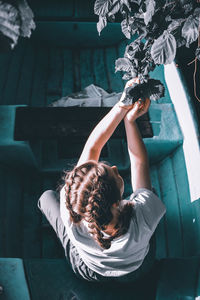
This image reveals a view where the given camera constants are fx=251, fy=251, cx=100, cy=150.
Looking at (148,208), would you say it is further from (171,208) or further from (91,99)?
(91,99)

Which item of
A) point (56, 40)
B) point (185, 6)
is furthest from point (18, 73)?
point (185, 6)

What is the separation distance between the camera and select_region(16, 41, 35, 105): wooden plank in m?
1.96

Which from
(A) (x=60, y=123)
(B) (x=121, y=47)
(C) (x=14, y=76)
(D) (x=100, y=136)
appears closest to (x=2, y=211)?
(A) (x=60, y=123)

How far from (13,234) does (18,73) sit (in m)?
1.24

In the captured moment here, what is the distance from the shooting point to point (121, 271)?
94 centimetres

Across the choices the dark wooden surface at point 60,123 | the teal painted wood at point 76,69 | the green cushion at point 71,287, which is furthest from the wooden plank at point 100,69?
the green cushion at point 71,287

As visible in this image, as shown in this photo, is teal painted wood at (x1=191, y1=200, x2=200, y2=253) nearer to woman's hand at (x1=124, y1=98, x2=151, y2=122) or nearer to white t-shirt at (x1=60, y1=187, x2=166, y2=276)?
white t-shirt at (x1=60, y1=187, x2=166, y2=276)

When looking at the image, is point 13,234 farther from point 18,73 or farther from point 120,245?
point 18,73

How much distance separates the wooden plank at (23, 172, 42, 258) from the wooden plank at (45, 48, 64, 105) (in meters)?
0.67

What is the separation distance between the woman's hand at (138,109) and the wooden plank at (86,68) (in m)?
1.19

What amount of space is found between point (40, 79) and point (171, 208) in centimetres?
151

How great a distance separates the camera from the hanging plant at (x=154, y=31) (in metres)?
0.84

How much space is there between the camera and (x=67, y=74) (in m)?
2.31

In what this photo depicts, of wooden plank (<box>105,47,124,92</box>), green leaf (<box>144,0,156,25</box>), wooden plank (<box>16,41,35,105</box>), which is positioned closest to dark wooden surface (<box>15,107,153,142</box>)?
wooden plank (<box>16,41,35,105</box>)
